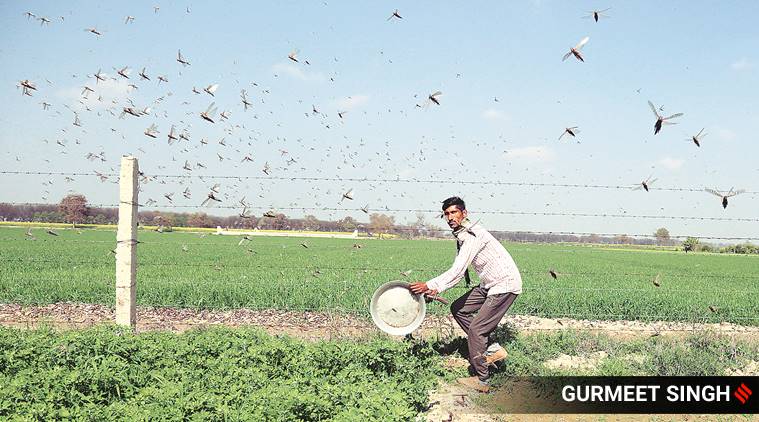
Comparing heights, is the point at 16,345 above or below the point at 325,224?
below

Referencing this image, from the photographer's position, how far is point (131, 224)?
6.82 metres

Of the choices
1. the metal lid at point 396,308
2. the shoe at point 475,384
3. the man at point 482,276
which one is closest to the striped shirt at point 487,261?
the man at point 482,276

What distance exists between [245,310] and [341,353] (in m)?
4.54

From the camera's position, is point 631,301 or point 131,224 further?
point 631,301

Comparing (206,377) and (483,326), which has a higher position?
(483,326)

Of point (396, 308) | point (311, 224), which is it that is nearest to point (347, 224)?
point (311, 224)

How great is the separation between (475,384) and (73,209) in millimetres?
7499

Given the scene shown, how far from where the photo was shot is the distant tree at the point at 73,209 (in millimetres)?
8984

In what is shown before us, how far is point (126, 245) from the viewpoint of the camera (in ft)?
22.2

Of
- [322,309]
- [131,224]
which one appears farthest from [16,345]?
[322,309]

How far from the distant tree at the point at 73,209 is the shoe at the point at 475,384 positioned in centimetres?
658

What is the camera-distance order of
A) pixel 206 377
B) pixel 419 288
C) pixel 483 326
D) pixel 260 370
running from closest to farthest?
pixel 206 377, pixel 260 370, pixel 419 288, pixel 483 326

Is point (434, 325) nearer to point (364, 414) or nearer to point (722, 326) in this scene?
point (364, 414)

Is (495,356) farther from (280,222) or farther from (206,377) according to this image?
(280,222)
